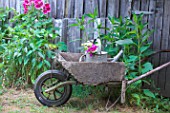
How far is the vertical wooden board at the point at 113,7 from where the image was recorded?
174 inches

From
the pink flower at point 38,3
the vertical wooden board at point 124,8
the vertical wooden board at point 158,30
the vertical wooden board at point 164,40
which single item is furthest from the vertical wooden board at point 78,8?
the vertical wooden board at point 164,40

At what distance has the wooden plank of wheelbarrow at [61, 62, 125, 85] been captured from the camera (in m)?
3.46

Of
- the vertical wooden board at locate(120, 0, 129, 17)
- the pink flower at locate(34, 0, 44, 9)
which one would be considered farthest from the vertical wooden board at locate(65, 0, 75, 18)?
the vertical wooden board at locate(120, 0, 129, 17)

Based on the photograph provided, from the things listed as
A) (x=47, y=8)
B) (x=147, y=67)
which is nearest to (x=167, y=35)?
(x=147, y=67)

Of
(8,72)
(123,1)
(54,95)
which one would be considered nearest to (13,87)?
(8,72)

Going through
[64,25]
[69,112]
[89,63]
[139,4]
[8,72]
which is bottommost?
[69,112]

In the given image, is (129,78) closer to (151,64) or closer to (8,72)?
(151,64)

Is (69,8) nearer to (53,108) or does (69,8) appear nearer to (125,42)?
(125,42)

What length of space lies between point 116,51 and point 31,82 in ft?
5.39

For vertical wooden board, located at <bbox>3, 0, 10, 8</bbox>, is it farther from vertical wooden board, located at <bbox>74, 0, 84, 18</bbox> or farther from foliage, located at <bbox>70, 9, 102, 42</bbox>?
foliage, located at <bbox>70, 9, 102, 42</bbox>

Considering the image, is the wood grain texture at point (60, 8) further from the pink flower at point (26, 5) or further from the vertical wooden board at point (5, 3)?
the vertical wooden board at point (5, 3)

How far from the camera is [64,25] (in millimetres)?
4965

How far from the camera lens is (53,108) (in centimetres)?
A: 375

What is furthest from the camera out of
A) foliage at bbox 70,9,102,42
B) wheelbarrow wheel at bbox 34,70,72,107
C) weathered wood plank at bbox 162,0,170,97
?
foliage at bbox 70,9,102,42
